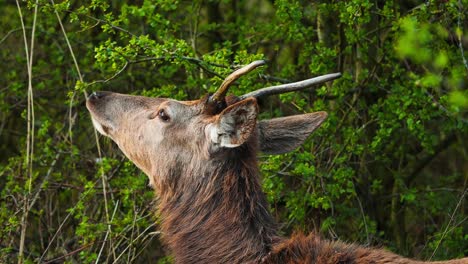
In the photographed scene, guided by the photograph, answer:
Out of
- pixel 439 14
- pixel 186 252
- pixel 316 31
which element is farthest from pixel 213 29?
pixel 186 252

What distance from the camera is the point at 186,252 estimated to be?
6258 millimetres

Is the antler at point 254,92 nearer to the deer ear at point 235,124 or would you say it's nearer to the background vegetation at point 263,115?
the deer ear at point 235,124

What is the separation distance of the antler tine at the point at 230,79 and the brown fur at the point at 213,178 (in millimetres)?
155

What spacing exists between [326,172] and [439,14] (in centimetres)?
166

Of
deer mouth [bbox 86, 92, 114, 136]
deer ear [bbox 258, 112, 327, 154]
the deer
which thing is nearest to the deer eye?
the deer

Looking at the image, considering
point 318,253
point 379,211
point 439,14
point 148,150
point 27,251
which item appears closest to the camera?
point 318,253

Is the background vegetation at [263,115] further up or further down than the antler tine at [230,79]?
further down

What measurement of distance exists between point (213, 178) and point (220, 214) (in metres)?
0.26

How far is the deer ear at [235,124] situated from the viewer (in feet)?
19.5

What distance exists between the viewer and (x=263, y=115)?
→ 29.2ft

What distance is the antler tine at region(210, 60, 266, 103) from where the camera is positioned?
20.0 ft

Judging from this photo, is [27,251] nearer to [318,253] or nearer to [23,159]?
[23,159]

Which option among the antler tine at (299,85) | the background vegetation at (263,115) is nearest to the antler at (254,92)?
the antler tine at (299,85)

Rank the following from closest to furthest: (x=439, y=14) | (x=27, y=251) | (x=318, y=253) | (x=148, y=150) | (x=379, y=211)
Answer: (x=318, y=253) < (x=148, y=150) < (x=439, y=14) < (x=27, y=251) < (x=379, y=211)
